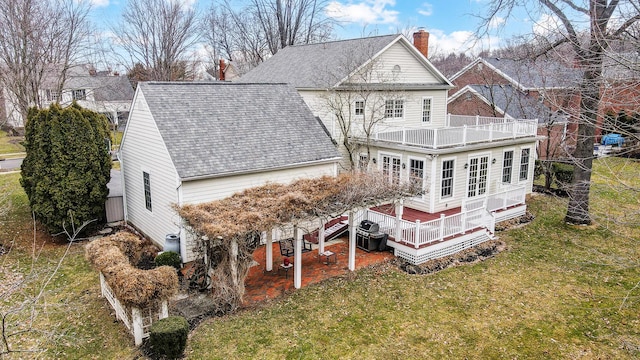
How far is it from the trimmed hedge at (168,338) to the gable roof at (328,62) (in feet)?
42.9

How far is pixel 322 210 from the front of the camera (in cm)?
1159

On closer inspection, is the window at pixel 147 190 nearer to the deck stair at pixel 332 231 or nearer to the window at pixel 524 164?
the deck stair at pixel 332 231

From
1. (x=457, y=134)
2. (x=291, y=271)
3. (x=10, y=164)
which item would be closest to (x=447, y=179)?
(x=457, y=134)

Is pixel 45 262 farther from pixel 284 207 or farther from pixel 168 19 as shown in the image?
pixel 168 19

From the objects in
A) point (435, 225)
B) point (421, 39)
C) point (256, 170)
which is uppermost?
point (421, 39)

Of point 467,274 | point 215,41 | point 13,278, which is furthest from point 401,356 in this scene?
point 215,41

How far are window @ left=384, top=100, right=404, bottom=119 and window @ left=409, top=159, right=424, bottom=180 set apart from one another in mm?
3447

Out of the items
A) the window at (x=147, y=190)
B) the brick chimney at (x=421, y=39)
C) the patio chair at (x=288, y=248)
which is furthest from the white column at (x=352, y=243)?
the brick chimney at (x=421, y=39)

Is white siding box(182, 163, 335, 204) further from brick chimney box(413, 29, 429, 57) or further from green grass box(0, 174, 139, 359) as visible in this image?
brick chimney box(413, 29, 429, 57)

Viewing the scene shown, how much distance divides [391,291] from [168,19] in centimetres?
3476

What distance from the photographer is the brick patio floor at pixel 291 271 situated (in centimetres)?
1192

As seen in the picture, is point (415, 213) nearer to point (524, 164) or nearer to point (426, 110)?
point (426, 110)

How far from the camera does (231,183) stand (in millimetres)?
14023

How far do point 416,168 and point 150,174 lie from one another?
10454 millimetres
